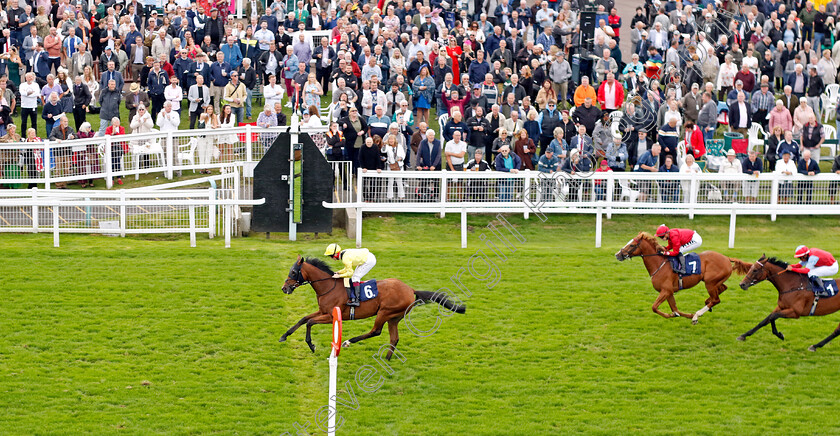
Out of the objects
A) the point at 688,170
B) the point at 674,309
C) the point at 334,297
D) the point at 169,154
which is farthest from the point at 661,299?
the point at 169,154

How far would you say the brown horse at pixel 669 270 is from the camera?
1502 cm

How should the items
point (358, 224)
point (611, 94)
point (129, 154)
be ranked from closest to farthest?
point (358, 224) < point (129, 154) < point (611, 94)

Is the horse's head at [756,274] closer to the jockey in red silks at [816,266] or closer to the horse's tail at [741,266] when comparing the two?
the jockey in red silks at [816,266]

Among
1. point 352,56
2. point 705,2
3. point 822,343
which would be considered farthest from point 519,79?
point 822,343

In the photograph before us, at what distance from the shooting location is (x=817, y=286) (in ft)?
46.5

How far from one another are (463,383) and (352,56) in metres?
12.8

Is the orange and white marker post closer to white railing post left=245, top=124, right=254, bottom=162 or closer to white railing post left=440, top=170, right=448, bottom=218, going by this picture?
white railing post left=440, top=170, right=448, bottom=218

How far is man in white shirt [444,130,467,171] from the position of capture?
20.5 metres

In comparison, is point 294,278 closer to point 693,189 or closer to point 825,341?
point 825,341

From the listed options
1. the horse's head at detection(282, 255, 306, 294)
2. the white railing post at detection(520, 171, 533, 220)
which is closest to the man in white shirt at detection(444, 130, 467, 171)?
the white railing post at detection(520, 171, 533, 220)

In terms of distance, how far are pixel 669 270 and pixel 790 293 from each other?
151cm

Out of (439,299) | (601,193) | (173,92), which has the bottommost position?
(439,299)

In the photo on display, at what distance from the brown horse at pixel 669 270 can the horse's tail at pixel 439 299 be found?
233cm

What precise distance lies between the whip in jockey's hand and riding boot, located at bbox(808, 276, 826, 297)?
5.26 metres
